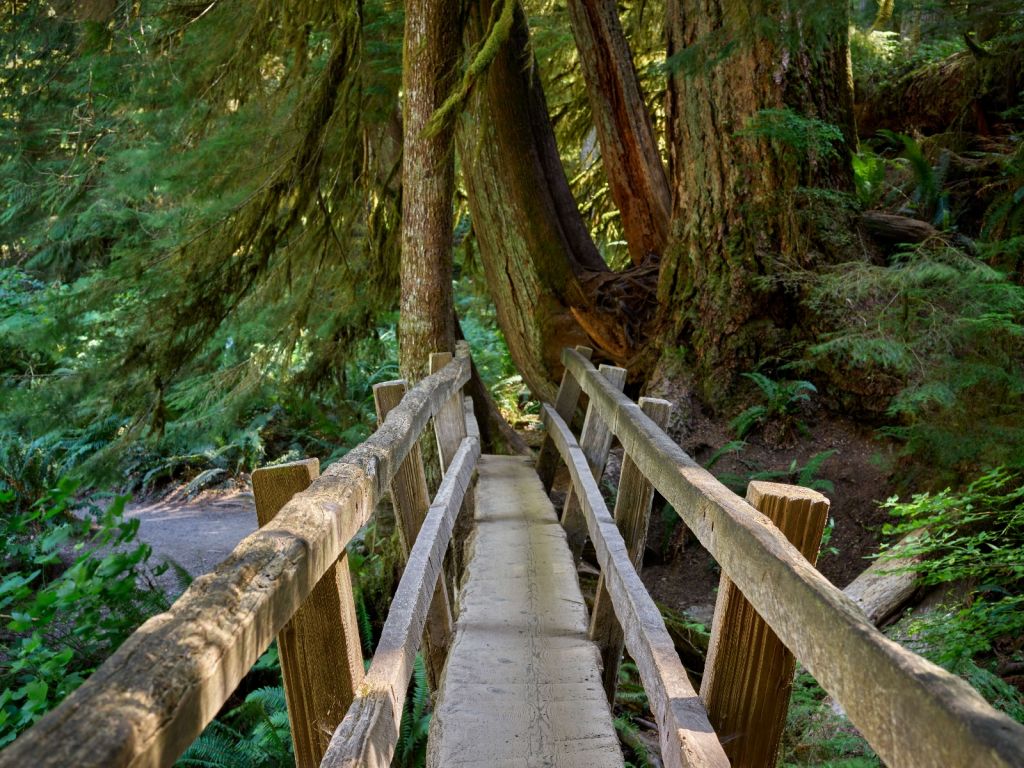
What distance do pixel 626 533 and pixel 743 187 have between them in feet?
13.5

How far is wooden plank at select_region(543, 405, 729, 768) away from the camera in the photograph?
6.51 ft

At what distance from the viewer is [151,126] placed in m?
7.55

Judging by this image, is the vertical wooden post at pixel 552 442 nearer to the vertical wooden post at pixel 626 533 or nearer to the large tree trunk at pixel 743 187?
the large tree trunk at pixel 743 187

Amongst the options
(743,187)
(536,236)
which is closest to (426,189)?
(536,236)

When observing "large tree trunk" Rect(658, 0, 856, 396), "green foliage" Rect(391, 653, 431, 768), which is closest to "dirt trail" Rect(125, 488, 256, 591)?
"green foliage" Rect(391, 653, 431, 768)

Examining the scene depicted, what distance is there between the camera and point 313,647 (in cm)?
223

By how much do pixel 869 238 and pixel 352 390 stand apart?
31.0 feet

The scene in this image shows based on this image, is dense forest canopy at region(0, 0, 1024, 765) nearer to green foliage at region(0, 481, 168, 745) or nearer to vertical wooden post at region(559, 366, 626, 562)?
green foliage at region(0, 481, 168, 745)

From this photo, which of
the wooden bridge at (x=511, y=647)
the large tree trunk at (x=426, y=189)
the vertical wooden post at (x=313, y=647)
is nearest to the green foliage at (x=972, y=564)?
the wooden bridge at (x=511, y=647)

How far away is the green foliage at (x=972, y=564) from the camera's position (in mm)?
3453

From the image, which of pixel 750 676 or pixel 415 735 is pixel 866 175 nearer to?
pixel 415 735

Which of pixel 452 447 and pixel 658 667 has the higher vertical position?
pixel 658 667

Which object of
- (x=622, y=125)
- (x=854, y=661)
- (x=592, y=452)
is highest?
(x=622, y=125)

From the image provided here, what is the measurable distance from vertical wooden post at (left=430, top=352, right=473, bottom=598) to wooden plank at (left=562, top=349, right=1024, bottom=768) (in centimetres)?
332
